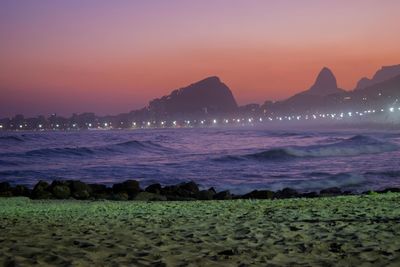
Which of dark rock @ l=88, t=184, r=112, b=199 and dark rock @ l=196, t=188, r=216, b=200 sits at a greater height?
dark rock @ l=88, t=184, r=112, b=199

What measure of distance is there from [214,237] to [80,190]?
12.4 meters

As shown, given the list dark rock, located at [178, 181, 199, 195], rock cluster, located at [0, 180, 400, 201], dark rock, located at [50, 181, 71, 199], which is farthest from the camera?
dark rock, located at [178, 181, 199, 195]

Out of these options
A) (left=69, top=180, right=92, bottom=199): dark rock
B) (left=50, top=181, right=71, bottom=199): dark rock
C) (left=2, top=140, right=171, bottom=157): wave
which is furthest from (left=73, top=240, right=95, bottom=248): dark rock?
(left=2, top=140, right=171, bottom=157): wave

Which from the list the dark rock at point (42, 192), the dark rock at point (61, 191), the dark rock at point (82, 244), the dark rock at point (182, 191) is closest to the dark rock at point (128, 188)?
the dark rock at point (182, 191)

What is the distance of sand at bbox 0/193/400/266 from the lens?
241 inches

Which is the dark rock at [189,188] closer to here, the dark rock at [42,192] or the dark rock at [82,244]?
the dark rock at [42,192]

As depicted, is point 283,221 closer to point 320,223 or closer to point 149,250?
point 320,223

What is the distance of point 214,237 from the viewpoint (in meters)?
7.77

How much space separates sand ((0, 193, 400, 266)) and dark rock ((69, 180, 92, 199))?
667 centimetres

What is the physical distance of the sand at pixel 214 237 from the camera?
6.13 metres

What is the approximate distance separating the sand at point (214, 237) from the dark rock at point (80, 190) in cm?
667

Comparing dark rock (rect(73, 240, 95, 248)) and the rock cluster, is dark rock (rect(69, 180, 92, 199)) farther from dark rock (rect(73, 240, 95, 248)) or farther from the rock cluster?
dark rock (rect(73, 240, 95, 248))

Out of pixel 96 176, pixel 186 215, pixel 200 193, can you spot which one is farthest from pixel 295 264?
pixel 96 176

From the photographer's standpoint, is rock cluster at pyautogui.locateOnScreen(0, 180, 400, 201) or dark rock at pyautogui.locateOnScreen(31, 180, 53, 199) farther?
dark rock at pyautogui.locateOnScreen(31, 180, 53, 199)
